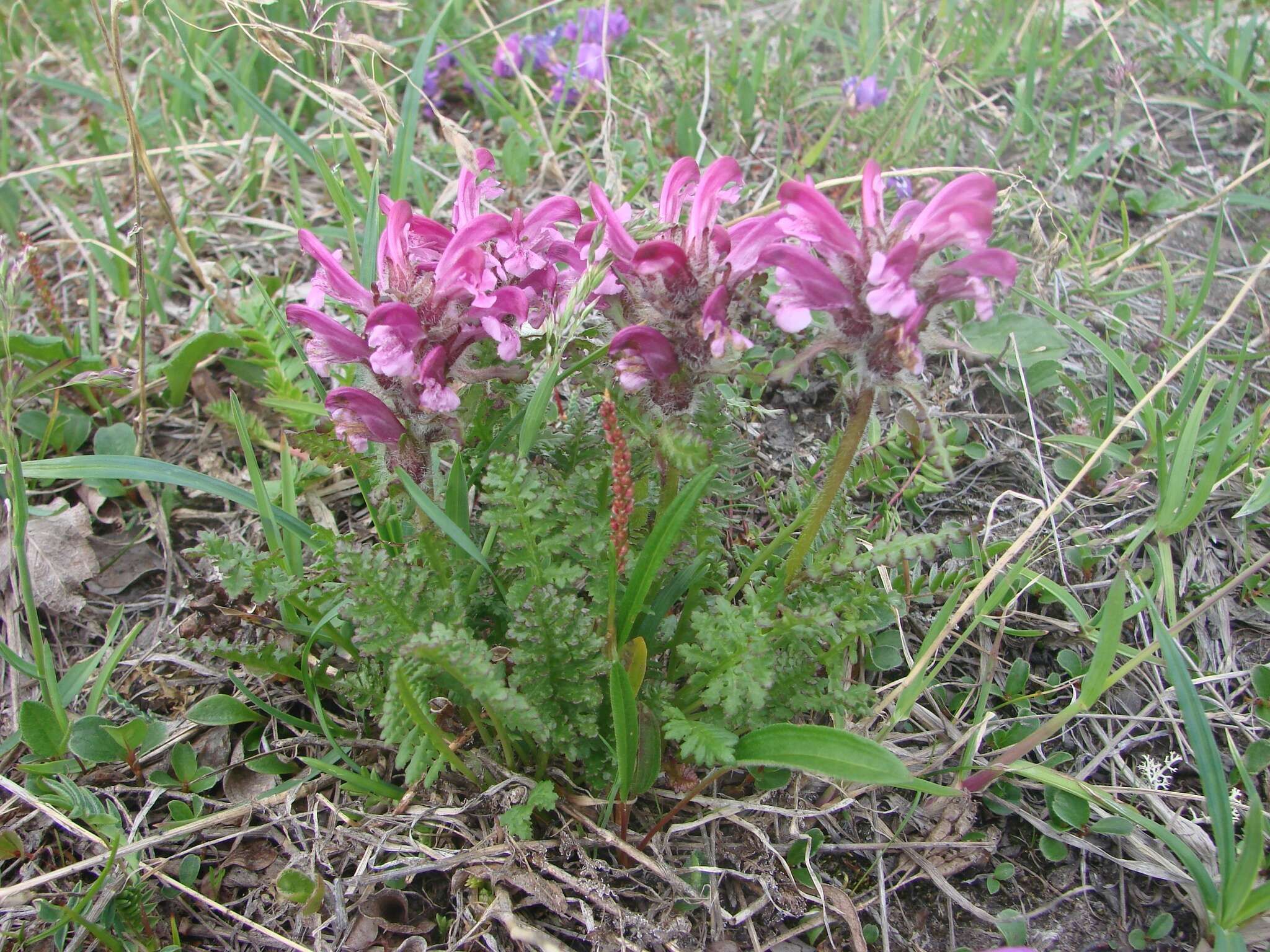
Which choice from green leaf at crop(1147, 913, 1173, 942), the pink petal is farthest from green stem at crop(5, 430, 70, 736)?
green leaf at crop(1147, 913, 1173, 942)

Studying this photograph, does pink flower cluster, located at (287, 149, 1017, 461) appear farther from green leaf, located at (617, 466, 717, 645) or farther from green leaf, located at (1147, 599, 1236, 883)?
green leaf, located at (1147, 599, 1236, 883)

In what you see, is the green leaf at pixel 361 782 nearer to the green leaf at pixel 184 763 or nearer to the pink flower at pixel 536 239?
the green leaf at pixel 184 763

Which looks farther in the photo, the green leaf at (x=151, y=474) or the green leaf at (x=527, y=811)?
the green leaf at (x=151, y=474)

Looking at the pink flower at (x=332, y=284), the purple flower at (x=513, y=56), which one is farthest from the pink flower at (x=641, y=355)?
the purple flower at (x=513, y=56)

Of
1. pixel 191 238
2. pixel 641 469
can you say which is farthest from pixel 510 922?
pixel 191 238

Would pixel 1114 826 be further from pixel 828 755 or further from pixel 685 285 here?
pixel 685 285

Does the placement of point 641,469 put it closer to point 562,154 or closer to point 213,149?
point 562,154
